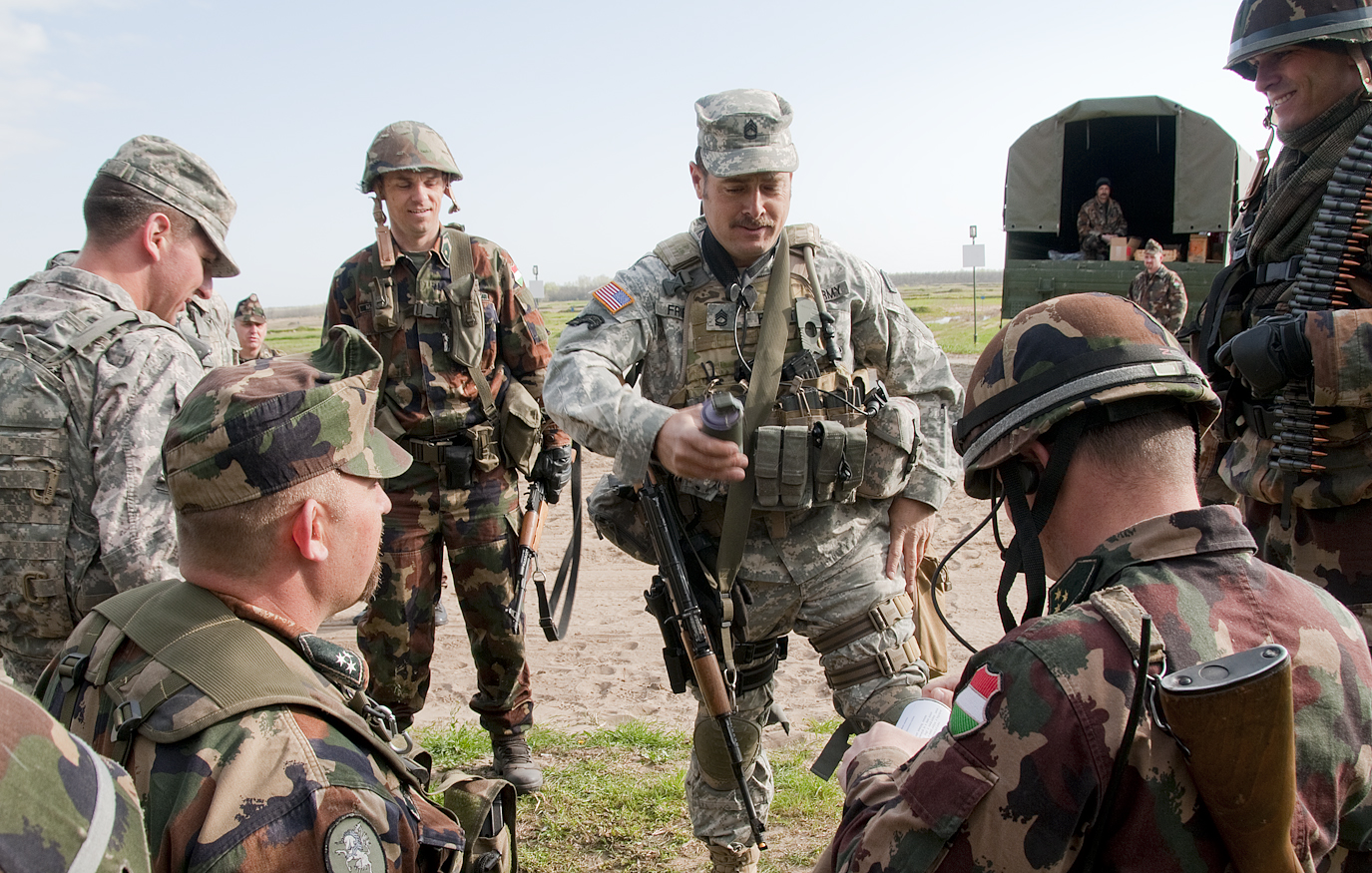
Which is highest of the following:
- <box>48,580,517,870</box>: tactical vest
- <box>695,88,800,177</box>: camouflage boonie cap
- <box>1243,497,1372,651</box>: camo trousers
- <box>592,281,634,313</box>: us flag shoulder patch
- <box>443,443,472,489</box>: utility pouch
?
<box>695,88,800,177</box>: camouflage boonie cap

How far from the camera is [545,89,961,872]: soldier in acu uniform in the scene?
3203 millimetres

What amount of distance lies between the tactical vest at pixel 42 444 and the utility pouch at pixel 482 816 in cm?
153

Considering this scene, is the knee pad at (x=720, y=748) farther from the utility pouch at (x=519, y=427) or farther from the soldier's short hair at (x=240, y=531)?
the soldier's short hair at (x=240, y=531)

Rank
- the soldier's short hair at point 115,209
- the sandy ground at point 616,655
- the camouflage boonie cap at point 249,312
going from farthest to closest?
the camouflage boonie cap at point 249,312 → the sandy ground at point 616,655 → the soldier's short hair at point 115,209

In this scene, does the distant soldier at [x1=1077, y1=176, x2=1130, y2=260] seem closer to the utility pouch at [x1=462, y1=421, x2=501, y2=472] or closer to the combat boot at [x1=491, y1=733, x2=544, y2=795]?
the utility pouch at [x1=462, y1=421, x2=501, y2=472]

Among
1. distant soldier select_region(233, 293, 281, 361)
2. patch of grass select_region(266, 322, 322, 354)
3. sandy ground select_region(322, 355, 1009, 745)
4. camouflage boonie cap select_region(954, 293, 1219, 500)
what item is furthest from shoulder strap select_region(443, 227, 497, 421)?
patch of grass select_region(266, 322, 322, 354)

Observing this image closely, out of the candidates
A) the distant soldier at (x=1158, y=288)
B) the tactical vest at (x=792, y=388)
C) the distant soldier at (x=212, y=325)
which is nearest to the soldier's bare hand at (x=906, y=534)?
the tactical vest at (x=792, y=388)

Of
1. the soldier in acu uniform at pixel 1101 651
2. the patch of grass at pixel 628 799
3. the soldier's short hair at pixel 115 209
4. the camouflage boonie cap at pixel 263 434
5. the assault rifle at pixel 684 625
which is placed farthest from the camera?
the patch of grass at pixel 628 799

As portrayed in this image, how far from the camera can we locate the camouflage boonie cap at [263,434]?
1.73 m

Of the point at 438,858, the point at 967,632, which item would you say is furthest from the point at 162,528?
the point at 967,632

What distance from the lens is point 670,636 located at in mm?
3359

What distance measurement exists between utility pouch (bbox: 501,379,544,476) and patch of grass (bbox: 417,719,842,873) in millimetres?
1403

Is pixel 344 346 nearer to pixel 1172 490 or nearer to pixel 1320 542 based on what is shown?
pixel 1172 490

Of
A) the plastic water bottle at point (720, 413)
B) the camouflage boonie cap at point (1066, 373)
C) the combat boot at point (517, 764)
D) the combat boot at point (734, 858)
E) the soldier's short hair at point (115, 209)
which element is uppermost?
the soldier's short hair at point (115, 209)
